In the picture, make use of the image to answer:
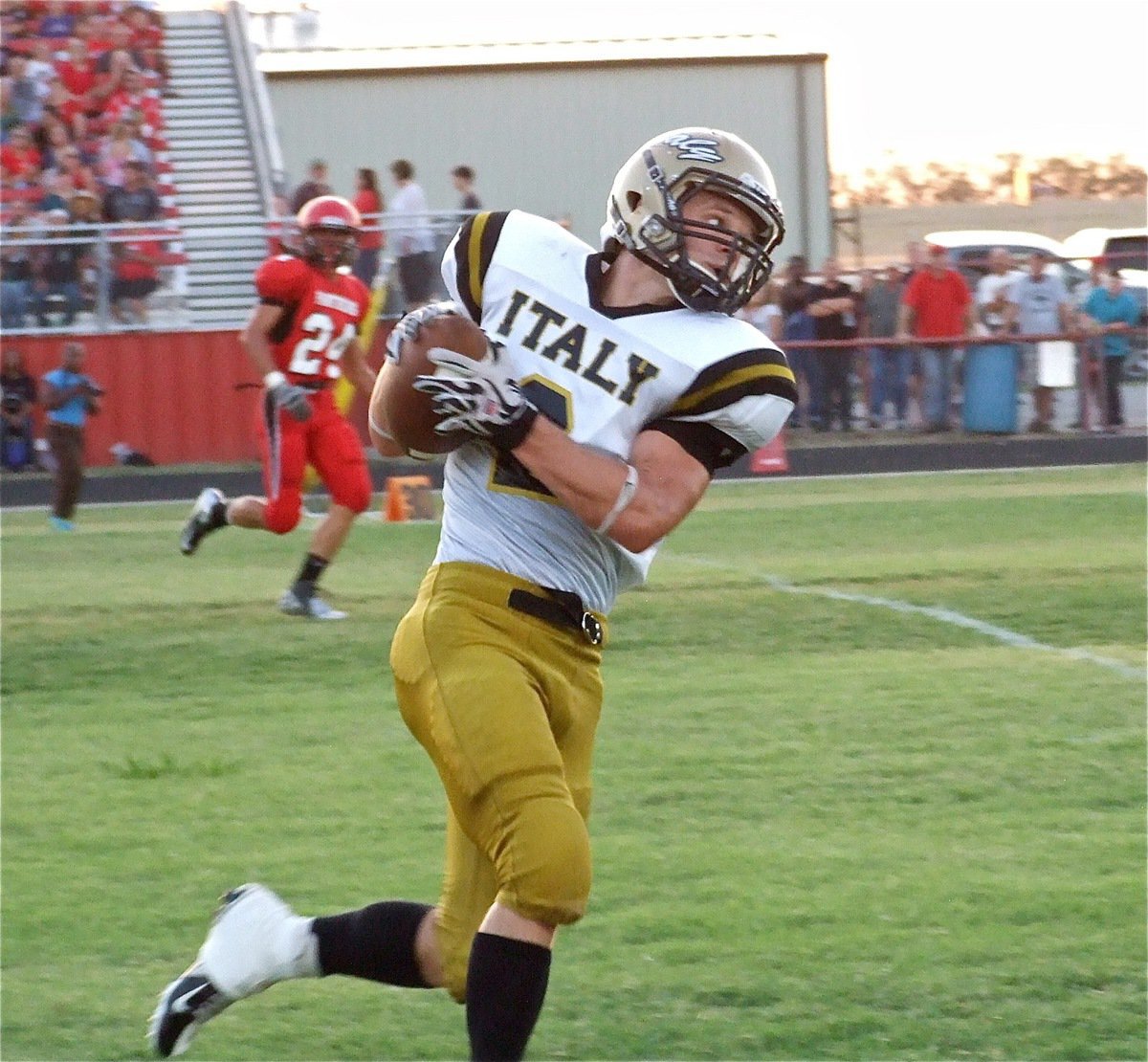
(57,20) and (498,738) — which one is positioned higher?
(57,20)

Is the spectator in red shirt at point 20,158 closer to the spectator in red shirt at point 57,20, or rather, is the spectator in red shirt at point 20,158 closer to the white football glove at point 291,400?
the spectator in red shirt at point 57,20

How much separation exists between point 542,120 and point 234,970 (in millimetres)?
19960

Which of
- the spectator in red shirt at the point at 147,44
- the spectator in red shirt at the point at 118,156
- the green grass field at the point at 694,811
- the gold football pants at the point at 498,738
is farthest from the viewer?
the spectator in red shirt at the point at 147,44

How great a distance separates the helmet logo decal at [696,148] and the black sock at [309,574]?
5667mm

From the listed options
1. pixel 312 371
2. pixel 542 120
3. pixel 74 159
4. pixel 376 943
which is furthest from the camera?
pixel 542 120

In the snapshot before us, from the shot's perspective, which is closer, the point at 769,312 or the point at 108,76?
the point at 769,312

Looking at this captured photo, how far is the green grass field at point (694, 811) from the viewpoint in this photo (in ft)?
12.8

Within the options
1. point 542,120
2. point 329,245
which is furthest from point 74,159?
point 329,245

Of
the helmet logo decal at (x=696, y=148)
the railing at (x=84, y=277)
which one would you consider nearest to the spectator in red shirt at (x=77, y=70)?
the railing at (x=84, y=277)

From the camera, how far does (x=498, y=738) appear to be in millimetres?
3248

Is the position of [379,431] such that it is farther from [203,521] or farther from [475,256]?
[203,521]

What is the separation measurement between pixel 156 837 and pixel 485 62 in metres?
18.5

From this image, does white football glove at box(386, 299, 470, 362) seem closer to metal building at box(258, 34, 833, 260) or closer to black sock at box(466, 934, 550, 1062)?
black sock at box(466, 934, 550, 1062)

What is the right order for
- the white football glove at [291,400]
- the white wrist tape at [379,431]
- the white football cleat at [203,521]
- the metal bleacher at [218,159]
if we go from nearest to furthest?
1. the white wrist tape at [379,431]
2. the white football glove at [291,400]
3. the white football cleat at [203,521]
4. the metal bleacher at [218,159]
